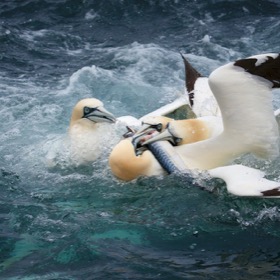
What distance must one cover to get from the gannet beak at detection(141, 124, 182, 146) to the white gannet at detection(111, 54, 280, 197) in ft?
1.33

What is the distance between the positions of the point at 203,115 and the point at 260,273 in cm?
346

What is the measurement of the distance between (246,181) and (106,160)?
2220 millimetres

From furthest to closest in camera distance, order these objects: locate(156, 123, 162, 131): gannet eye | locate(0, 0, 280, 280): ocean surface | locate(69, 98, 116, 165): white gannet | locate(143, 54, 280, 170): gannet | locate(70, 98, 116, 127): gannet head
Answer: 1. locate(70, 98, 116, 127): gannet head
2. locate(69, 98, 116, 165): white gannet
3. locate(156, 123, 162, 131): gannet eye
4. locate(143, 54, 280, 170): gannet
5. locate(0, 0, 280, 280): ocean surface

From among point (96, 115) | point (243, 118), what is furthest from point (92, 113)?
point (243, 118)

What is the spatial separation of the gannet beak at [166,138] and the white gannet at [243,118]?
40cm

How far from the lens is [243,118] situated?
7.65 m

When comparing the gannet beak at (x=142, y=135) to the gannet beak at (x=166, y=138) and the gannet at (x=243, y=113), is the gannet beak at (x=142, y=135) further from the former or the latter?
the gannet at (x=243, y=113)

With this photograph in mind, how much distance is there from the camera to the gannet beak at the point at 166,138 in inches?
323

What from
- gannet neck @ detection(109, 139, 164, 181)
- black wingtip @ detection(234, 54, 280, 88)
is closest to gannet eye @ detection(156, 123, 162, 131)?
gannet neck @ detection(109, 139, 164, 181)

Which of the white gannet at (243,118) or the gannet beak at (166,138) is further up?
the white gannet at (243,118)

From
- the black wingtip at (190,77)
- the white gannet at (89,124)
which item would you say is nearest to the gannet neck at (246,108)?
the white gannet at (89,124)

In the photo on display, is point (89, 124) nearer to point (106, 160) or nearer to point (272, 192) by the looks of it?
point (106, 160)

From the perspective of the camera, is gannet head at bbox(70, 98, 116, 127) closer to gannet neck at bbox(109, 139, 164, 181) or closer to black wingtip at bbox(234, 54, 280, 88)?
gannet neck at bbox(109, 139, 164, 181)

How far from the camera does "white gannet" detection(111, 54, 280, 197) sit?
7391mm
